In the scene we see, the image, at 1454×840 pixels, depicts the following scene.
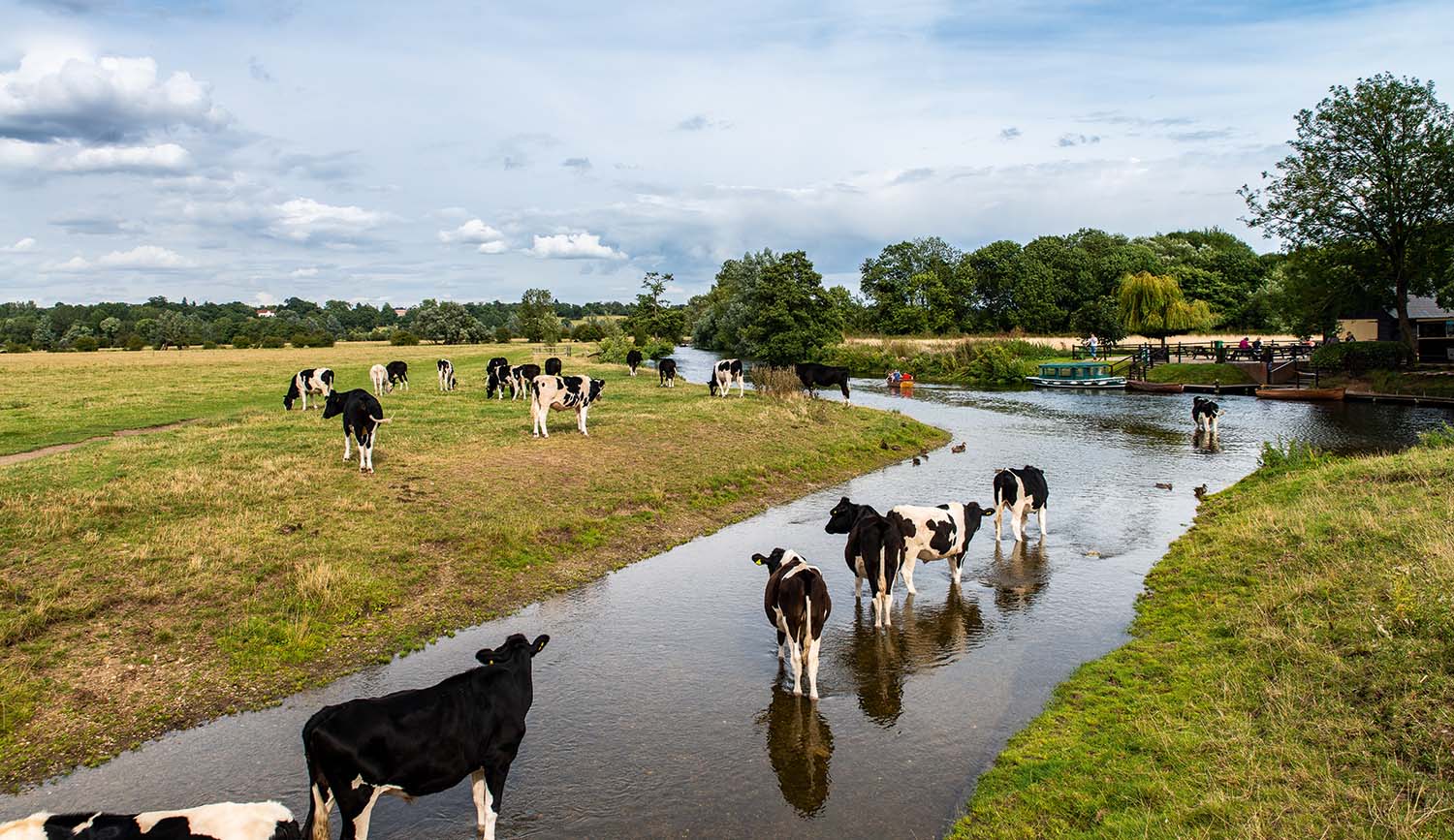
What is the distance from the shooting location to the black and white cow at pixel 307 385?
28000mm

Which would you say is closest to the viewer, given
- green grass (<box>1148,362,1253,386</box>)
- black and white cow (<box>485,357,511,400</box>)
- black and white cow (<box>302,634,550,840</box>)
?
black and white cow (<box>302,634,550,840</box>)

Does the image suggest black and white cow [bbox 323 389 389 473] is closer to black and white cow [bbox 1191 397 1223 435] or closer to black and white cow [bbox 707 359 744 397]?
black and white cow [bbox 707 359 744 397]

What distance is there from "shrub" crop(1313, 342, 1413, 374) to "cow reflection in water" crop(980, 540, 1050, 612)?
132 feet

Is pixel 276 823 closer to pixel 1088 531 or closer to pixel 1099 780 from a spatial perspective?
pixel 1099 780

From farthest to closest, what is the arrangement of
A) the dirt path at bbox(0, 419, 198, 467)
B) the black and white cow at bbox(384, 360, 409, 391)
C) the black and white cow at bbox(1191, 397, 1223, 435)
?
the black and white cow at bbox(384, 360, 409, 391) < the black and white cow at bbox(1191, 397, 1223, 435) < the dirt path at bbox(0, 419, 198, 467)

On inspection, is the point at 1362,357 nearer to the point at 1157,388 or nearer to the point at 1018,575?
the point at 1157,388

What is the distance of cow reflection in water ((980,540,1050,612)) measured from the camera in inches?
513

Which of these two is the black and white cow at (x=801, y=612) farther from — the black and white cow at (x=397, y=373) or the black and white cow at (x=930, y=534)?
the black and white cow at (x=397, y=373)

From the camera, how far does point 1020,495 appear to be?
16344 millimetres

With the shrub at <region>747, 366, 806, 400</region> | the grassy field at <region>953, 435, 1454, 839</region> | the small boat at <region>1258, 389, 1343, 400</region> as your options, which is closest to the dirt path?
the shrub at <region>747, 366, 806, 400</region>

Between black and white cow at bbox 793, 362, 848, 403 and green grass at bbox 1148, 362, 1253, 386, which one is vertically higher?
black and white cow at bbox 793, 362, 848, 403

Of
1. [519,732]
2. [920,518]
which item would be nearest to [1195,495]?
[920,518]

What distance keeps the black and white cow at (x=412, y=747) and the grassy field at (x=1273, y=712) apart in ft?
13.3

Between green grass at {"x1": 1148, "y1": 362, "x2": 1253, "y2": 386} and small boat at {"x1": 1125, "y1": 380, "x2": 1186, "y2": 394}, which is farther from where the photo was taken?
green grass at {"x1": 1148, "y1": 362, "x2": 1253, "y2": 386}
